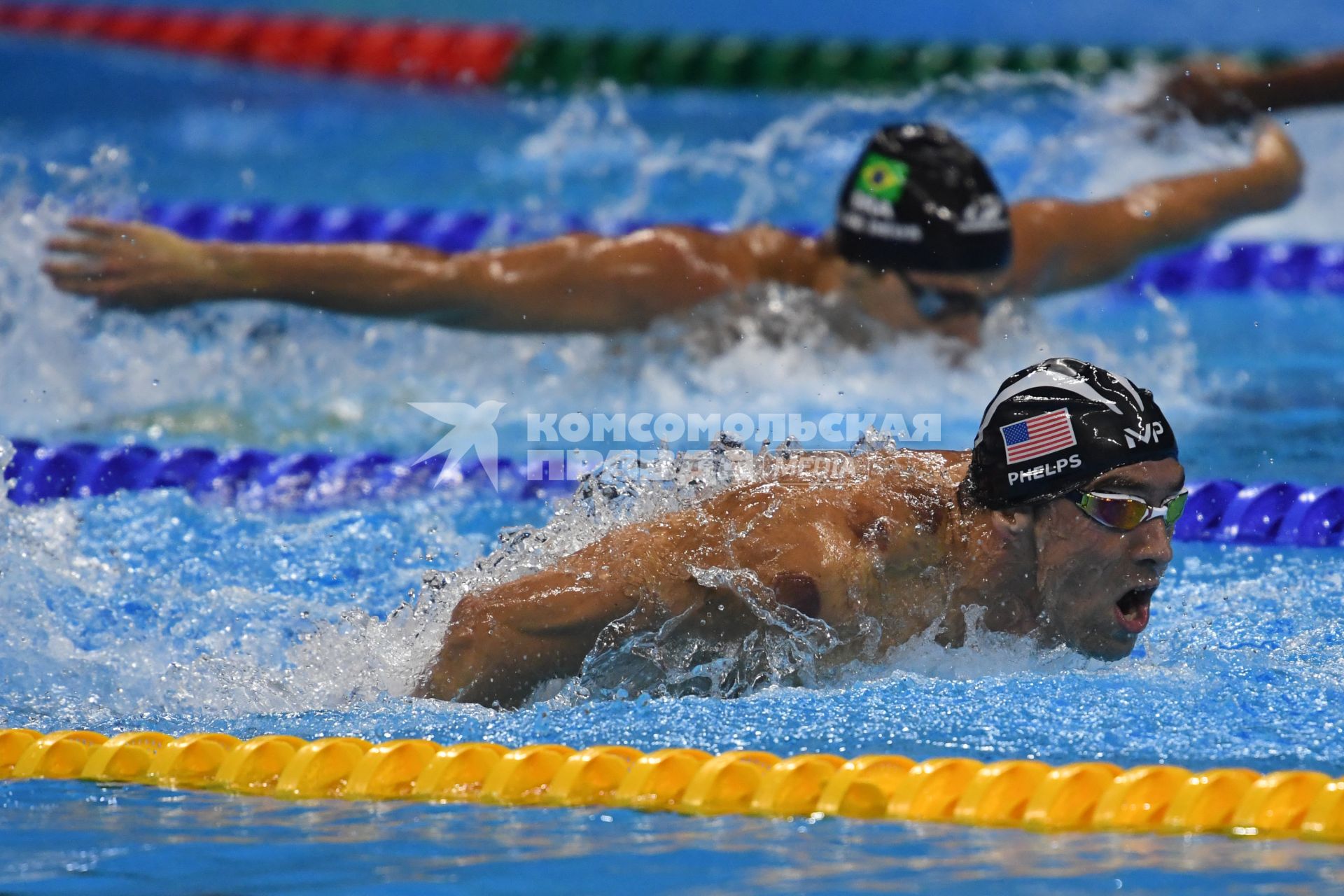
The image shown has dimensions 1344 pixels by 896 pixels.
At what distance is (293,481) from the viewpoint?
4316mm

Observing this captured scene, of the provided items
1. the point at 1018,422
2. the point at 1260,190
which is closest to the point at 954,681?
the point at 1018,422

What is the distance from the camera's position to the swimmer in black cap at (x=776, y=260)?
4.00 metres

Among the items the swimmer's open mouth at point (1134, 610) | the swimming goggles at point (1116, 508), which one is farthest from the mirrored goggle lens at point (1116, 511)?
the swimmer's open mouth at point (1134, 610)

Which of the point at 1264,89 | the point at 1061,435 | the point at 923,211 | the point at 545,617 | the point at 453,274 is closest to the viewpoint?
the point at 545,617

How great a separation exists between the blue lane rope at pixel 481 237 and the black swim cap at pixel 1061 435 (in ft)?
11.1

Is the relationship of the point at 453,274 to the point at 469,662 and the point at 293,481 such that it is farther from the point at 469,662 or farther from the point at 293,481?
the point at 469,662

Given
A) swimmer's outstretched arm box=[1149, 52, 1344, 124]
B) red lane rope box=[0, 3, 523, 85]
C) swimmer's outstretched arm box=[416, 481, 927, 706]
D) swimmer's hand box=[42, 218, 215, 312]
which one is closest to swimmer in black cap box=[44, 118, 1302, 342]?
swimmer's hand box=[42, 218, 215, 312]

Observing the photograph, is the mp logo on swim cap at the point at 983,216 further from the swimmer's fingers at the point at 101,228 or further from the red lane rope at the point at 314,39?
the red lane rope at the point at 314,39

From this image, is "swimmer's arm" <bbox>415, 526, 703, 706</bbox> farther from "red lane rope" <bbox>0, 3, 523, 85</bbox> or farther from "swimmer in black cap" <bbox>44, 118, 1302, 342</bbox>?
"red lane rope" <bbox>0, 3, 523, 85</bbox>

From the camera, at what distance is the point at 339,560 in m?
3.79

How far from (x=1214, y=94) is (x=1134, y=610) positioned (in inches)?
125

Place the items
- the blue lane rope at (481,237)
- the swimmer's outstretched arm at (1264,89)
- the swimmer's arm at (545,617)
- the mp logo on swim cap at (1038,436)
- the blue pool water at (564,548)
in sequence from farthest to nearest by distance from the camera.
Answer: the blue lane rope at (481,237) → the swimmer's outstretched arm at (1264,89) → the mp logo on swim cap at (1038,436) → the swimmer's arm at (545,617) → the blue pool water at (564,548)

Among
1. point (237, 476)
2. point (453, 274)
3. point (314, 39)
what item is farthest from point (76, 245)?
point (314, 39)

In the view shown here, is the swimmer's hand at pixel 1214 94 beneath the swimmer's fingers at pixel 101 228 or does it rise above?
above
